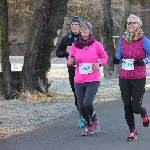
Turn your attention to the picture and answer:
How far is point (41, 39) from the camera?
13016 mm

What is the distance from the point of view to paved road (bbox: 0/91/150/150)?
7117 mm

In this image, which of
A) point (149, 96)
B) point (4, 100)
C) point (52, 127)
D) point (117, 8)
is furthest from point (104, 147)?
point (117, 8)

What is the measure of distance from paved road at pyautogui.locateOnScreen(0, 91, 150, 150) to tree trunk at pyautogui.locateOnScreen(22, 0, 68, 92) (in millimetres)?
3498

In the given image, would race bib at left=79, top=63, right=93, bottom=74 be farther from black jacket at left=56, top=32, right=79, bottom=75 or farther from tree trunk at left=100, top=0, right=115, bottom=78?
tree trunk at left=100, top=0, right=115, bottom=78

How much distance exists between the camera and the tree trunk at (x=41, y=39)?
12953 mm

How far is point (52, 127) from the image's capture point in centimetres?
898

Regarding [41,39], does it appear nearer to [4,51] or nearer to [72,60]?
[4,51]

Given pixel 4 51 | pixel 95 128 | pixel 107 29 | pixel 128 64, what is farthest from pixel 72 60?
pixel 107 29

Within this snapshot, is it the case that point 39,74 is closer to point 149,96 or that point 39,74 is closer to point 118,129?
point 149,96

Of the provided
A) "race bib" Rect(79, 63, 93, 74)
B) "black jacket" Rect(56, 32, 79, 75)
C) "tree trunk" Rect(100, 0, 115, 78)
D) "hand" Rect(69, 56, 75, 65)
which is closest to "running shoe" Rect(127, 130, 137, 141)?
"race bib" Rect(79, 63, 93, 74)

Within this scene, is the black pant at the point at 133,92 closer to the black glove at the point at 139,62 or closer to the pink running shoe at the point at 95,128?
the black glove at the point at 139,62

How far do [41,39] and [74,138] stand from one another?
5647 mm

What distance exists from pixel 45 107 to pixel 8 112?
1.12 metres

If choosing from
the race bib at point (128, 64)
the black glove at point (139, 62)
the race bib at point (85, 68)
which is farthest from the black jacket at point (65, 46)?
the black glove at point (139, 62)
